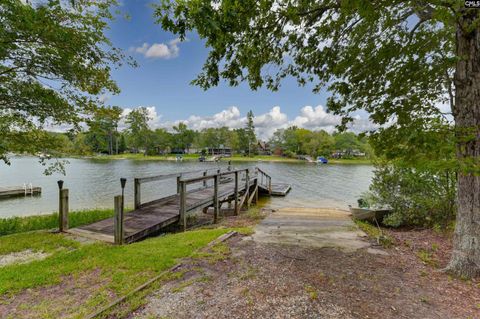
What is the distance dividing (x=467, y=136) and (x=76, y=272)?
213 inches

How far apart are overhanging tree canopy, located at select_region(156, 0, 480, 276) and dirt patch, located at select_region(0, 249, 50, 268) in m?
4.04

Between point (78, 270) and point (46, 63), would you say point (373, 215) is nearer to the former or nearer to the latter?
point (78, 270)

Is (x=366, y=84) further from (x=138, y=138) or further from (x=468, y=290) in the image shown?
(x=138, y=138)

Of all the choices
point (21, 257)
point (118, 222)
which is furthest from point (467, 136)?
point (21, 257)

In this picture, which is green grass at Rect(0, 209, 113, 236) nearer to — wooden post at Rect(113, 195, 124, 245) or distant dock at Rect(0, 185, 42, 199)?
wooden post at Rect(113, 195, 124, 245)

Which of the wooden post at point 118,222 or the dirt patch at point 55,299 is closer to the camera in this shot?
the dirt patch at point 55,299

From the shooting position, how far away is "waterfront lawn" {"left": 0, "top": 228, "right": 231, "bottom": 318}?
2.66 m

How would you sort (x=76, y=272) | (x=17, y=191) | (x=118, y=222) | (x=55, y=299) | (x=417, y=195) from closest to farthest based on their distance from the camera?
1. (x=55, y=299)
2. (x=76, y=272)
3. (x=118, y=222)
4. (x=417, y=195)
5. (x=17, y=191)

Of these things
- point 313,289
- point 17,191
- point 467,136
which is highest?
point 467,136

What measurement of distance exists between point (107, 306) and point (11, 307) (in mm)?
1117

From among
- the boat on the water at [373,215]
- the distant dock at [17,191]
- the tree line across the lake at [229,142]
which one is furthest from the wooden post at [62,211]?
the tree line across the lake at [229,142]

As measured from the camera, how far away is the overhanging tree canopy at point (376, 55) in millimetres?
2732

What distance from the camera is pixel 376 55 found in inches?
162

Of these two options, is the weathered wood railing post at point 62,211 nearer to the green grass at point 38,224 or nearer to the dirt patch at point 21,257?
the dirt patch at point 21,257
